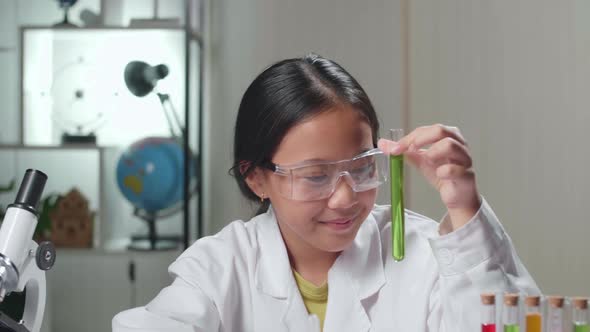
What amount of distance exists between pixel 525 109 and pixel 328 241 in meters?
2.05

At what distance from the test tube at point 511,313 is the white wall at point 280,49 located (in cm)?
222

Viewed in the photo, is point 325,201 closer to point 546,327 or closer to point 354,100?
point 354,100

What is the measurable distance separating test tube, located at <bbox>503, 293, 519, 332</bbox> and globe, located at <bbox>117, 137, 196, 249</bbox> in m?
2.53

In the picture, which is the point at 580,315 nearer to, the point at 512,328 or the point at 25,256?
the point at 512,328

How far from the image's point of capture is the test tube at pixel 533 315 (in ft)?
2.84

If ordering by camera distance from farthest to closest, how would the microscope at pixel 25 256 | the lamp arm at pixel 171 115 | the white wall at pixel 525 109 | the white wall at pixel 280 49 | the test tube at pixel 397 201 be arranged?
the lamp arm at pixel 171 115 → the white wall at pixel 280 49 → the white wall at pixel 525 109 → the test tube at pixel 397 201 → the microscope at pixel 25 256

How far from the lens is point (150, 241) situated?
341 centimetres

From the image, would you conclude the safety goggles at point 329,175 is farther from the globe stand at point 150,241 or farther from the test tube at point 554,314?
the globe stand at point 150,241

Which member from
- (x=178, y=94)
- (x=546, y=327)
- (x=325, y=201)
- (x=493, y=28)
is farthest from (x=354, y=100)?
(x=178, y=94)

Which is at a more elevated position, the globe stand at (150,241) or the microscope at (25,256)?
the microscope at (25,256)

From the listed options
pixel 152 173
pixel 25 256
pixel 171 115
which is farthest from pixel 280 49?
pixel 25 256

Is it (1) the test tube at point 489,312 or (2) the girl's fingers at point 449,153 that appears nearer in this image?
(1) the test tube at point 489,312

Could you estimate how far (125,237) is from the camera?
3.68 meters

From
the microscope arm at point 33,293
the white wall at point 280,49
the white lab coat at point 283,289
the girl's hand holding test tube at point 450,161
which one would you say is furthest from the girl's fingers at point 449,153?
the white wall at point 280,49
